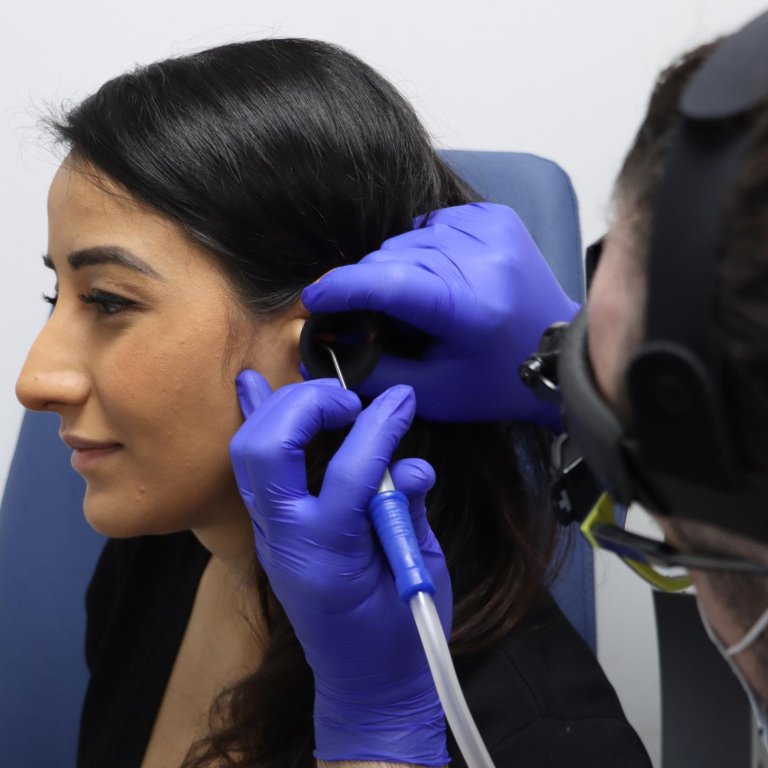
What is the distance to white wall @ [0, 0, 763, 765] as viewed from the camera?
5.33 feet

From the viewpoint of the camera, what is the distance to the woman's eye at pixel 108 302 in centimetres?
99

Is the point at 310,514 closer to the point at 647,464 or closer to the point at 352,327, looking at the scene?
the point at 352,327

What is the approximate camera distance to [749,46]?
517 millimetres

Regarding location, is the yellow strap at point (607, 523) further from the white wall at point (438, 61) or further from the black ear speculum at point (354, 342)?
the white wall at point (438, 61)

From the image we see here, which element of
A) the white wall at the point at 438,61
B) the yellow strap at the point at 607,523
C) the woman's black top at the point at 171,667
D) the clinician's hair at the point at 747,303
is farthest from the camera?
the white wall at the point at 438,61

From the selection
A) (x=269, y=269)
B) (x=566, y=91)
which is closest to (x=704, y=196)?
(x=269, y=269)

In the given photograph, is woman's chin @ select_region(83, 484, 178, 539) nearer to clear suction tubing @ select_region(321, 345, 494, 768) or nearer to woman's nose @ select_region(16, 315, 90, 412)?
woman's nose @ select_region(16, 315, 90, 412)

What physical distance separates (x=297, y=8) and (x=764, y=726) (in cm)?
138

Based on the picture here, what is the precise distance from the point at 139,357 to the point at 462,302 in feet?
1.07

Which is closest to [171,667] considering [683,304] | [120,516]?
[120,516]

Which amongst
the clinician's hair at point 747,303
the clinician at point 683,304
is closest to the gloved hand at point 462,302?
the clinician at point 683,304

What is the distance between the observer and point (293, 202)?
98 cm

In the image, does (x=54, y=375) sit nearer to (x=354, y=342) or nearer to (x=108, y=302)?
(x=108, y=302)

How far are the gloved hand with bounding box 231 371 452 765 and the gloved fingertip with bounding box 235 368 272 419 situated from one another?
0.07 meters
